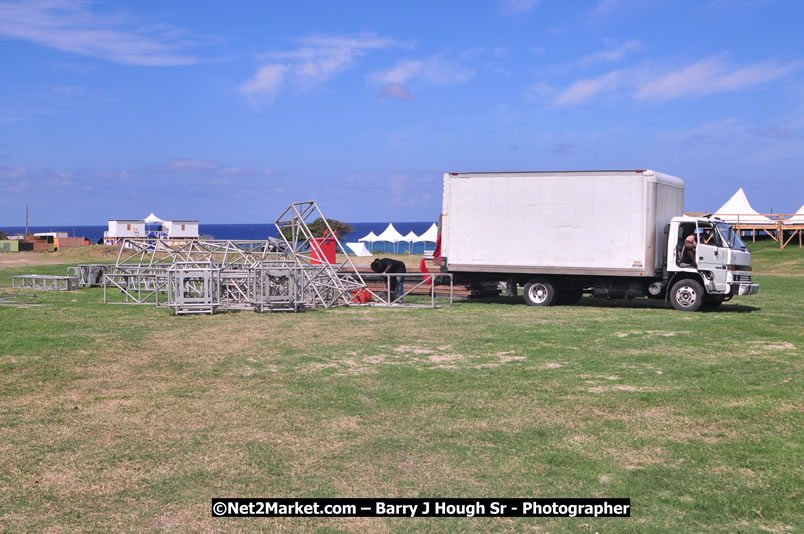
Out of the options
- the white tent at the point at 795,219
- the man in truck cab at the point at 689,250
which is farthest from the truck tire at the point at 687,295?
the white tent at the point at 795,219

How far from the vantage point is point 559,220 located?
21.1 meters

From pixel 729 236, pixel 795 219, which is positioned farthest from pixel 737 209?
pixel 729 236

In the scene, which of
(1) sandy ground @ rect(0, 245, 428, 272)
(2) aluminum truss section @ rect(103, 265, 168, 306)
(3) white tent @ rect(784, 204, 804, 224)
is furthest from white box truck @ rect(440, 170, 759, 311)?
(3) white tent @ rect(784, 204, 804, 224)

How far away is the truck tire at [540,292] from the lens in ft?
71.4

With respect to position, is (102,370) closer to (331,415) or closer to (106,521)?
(331,415)

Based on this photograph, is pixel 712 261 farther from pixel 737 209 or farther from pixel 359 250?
pixel 359 250

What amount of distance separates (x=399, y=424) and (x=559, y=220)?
13830 millimetres

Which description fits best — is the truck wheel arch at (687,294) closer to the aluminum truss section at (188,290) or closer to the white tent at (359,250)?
the aluminum truss section at (188,290)

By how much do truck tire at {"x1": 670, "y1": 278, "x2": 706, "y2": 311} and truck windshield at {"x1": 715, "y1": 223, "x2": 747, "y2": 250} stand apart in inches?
53.4

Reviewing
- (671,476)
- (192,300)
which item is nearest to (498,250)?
(192,300)

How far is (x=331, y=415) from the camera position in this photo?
344 inches

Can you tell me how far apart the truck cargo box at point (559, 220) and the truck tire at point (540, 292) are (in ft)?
1.83

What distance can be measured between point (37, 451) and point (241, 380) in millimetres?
3757

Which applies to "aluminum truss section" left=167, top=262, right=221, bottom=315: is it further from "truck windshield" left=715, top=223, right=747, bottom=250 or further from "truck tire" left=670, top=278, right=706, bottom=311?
"truck windshield" left=715, top=223, right=747, bottom=250
